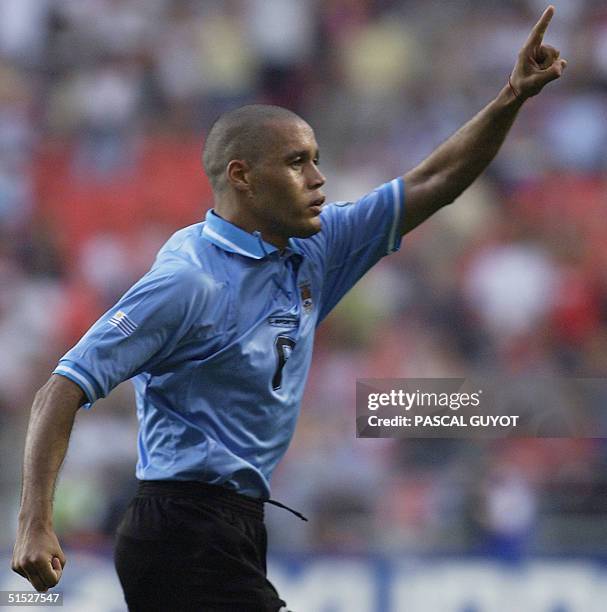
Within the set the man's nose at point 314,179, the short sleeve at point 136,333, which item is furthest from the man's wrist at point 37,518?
the man's nose at point 314,179

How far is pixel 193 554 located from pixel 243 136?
1.01 m

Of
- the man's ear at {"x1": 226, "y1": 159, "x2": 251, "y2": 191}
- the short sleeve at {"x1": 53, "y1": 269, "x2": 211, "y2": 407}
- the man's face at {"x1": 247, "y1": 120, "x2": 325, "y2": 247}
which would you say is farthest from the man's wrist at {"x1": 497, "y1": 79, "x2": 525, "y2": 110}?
the short sleeve at {"x1": 53, "y1": 269, "x2": 211, "y2": 407}

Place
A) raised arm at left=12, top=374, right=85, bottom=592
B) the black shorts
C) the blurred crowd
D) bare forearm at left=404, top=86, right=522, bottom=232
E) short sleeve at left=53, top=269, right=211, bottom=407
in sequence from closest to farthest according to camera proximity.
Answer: raised arm at left=12, top=374, right=85, bottom=592
short sleeve at left=53, top=269, right=211, bottom=407
the black shorts
bare forearm at left=404, top=86, right=522, bottom=232
the blurred crowd

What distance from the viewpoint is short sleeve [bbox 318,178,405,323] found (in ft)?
10.9

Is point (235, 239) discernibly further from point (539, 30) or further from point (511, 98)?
point (539, 30)

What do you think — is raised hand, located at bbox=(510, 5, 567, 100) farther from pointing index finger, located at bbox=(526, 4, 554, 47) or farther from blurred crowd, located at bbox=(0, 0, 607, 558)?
blurred crowd, located at bbox=(0, 0, 607, 558)

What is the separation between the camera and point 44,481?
2623 millimetres

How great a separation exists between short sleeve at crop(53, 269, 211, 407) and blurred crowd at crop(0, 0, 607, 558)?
104 inches

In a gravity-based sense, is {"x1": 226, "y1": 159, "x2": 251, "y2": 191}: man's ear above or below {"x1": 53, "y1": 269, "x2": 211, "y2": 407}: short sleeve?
above

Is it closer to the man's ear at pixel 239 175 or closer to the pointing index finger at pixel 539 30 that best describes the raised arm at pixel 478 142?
the pointing index finger at pixel 539 30

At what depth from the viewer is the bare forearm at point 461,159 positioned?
3.23 meters

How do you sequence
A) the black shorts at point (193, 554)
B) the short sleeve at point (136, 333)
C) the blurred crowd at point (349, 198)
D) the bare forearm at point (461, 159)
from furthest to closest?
the blurred crowd at point (349, 198) → the bare forearm at point (461, 159) → the black shorts at point (193, 554) → the short sleeve at point (136, 333)

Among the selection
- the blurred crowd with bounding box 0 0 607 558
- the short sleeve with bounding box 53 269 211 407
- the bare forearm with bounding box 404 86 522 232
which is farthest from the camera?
the blurred crowd with bounding box 0 0 607 558

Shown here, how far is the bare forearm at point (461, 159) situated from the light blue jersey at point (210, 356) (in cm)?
42
